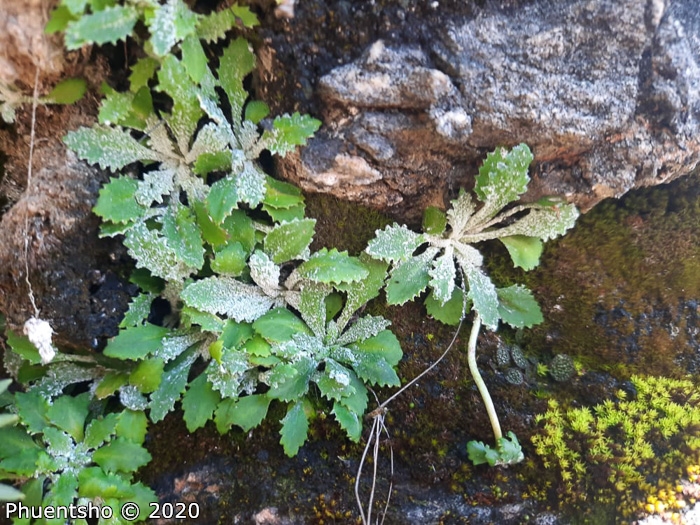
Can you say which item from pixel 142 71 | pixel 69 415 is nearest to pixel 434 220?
pixel 142 71

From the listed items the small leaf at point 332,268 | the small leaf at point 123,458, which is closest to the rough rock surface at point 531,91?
the small leaf at point 332,268

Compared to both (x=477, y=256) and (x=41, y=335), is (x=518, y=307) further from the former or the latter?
(x=41, y=335)

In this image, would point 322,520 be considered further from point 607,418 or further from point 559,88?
point 559,88

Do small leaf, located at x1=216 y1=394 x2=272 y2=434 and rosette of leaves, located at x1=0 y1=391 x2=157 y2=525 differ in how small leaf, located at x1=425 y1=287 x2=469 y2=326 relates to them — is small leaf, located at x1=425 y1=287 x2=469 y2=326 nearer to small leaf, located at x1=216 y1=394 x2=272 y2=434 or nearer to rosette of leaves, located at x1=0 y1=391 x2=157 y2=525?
small leaf, located at x1=216 y1=394 x2=272 y2=434

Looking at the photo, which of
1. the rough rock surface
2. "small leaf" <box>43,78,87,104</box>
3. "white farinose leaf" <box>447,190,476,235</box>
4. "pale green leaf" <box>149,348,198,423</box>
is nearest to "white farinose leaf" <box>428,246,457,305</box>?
"white farinose leaf" <box>447,190,476,235</box>

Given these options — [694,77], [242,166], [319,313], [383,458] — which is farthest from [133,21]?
[694,77]

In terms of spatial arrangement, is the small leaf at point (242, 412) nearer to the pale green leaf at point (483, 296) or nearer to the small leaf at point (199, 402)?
the small leaf at point (199, 402)
